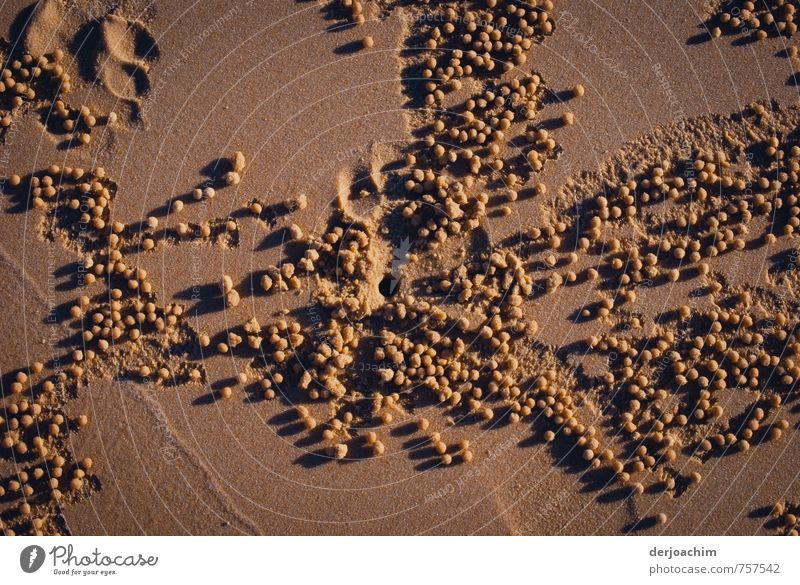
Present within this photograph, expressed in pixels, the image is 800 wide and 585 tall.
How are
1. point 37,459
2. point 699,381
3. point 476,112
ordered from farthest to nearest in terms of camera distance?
1. point 476,112
2. point 699,381
3. point 37,459

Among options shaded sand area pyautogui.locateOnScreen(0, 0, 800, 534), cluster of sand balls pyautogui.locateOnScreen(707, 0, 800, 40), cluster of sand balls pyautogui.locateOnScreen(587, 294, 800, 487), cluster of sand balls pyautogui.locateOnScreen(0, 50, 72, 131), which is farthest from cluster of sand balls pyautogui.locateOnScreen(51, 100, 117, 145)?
cluster of sand balls pyautogui.locateOnScreen(707, 0, 800, 40)

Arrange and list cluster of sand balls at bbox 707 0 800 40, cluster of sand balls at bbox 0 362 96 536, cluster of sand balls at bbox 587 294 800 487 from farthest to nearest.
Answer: cluster of sand balls at bbox 707 0 800 40 → cluster of sand balls at bbox 587 294 800 487 → cluster of sand balls at bbox 0 362 96 536

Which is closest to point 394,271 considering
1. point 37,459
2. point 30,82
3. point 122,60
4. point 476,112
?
point 476,112

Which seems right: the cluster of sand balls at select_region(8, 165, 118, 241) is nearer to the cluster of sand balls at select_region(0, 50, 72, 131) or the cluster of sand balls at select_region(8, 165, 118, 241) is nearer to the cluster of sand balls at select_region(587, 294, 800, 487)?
the cluster of sand balls at select_region(0, 50, 72, 131)

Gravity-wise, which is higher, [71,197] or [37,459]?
[71,197]

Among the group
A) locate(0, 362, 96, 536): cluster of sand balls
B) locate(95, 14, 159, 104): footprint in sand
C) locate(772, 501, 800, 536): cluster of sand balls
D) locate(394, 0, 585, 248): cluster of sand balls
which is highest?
locate(95, 14, 159, 104): footprint in sand

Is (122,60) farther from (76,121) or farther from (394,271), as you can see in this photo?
(394,271)

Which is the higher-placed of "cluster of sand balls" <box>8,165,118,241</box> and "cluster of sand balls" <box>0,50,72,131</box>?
"cluster of sand balls" <box>0,50,72,131</box>

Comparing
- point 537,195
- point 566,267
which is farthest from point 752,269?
point 537,195

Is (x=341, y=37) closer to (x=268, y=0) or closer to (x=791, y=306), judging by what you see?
(x=268, y=0)
